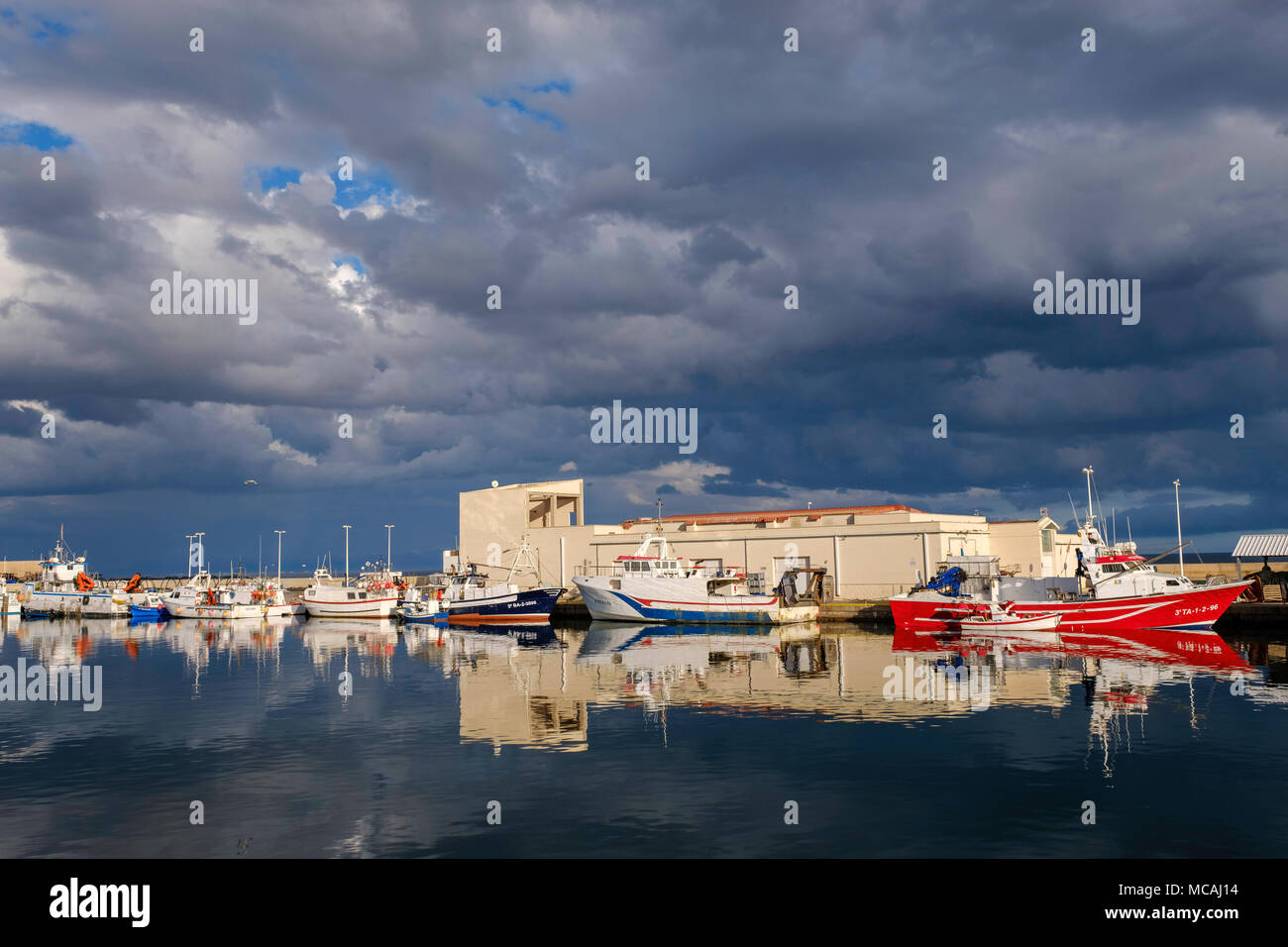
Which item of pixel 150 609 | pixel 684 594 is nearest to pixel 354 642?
pixel 684 594

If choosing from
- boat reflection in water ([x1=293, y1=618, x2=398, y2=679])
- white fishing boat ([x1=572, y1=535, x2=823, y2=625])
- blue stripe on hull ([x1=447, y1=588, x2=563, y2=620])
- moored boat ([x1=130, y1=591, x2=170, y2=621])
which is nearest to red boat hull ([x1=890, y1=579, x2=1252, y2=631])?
white fishing boat ([x1=572, y1=535, x2=823, y2=625])

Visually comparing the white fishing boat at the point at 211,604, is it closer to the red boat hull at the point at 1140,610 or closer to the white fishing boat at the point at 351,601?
the white fishing boat at the point at 351,601

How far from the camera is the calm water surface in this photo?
58.2ft

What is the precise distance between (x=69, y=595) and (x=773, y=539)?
3387 inches

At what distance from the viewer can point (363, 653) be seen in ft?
197

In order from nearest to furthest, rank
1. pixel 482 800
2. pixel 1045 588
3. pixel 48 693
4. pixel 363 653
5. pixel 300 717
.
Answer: pixel 482 800, pixel 300 717, pixel 48 693, pixel 363 653, pixel 1045 588

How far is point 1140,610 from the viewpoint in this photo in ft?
200

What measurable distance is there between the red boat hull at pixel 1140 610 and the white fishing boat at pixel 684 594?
1575 cm

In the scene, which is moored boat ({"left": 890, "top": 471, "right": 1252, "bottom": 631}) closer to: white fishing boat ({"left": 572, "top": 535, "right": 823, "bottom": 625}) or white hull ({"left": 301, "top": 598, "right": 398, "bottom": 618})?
white fishing boat ({"left": 572, "top": 535, "right": 823, "bottom": 625})

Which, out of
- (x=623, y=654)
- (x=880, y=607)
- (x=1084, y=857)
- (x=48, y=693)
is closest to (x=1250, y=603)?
(x=880, y=607)

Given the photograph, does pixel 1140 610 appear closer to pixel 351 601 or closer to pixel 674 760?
pixel 674 760

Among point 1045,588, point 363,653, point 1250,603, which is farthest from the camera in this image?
point 1045,588
